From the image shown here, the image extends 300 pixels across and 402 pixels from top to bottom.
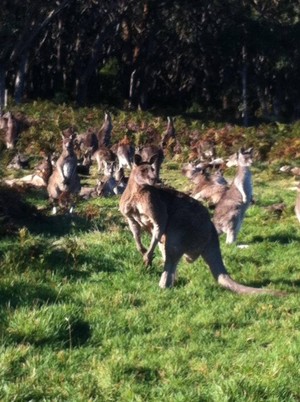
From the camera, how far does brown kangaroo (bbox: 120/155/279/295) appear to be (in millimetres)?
8766

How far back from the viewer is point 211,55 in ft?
159

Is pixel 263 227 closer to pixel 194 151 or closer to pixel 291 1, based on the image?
pixel 194 151

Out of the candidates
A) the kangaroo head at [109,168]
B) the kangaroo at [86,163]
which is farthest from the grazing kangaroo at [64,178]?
the kangaroo at [86,163]

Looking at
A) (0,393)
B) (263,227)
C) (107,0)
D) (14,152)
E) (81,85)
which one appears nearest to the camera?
(0,393)

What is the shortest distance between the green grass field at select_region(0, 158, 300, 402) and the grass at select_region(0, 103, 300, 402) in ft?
0.03

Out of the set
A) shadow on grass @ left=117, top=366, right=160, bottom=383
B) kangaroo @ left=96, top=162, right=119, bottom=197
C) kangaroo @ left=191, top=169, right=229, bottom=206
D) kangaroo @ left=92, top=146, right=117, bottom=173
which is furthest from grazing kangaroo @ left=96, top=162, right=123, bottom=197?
shadow on grass @ left=117, top=366, right=160, bottom=383

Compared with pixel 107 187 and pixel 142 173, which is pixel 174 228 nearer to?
pixel 142 173

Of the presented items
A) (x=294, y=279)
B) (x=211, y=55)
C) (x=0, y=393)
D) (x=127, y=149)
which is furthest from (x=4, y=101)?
(x=0, y=393)

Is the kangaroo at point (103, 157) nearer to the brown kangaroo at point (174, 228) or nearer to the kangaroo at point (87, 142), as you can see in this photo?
the kangaroo at point (87, 142)

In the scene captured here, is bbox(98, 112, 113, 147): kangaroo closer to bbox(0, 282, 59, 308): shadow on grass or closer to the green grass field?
the green grass field

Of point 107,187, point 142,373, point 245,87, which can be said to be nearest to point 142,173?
point 142,373

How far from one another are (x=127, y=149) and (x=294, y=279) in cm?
1182

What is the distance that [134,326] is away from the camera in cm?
743

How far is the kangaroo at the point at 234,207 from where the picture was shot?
1164 cm
